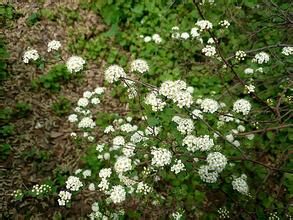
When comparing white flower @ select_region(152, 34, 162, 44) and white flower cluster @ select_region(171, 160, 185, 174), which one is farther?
white flower @ select_region(152, 34, 162, 44)

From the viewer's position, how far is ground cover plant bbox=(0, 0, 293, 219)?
3.33m

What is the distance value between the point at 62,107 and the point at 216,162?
2.65m

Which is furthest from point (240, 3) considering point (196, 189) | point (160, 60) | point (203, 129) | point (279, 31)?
point (196, 189)

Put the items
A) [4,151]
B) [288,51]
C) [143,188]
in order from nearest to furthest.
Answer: [143,188] < [288,51] < [4,151]

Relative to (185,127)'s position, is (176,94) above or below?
above

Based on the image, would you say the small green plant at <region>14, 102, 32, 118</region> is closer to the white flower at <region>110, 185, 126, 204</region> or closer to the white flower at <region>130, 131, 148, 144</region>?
the white flower at <region>130, 131, 148, 144</region>

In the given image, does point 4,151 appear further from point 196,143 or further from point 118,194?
point 196,143

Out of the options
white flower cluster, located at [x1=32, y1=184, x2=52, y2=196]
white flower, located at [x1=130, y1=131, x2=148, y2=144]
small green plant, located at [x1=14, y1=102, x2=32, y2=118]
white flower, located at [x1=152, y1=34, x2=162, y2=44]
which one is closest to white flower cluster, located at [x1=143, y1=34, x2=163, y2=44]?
white flower, located at [x1=152, y1=34, x2=162, y2=44]

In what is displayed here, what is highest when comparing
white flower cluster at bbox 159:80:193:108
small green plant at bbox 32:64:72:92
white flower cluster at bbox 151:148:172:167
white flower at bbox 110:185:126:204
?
white flower cluster at bbox 159:80:193:108

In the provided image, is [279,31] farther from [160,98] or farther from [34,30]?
[34,30]

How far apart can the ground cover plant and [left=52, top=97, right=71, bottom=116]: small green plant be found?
14 mm

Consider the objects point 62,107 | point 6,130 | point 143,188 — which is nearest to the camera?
point 143,188

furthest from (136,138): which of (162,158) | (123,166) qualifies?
(162,158)

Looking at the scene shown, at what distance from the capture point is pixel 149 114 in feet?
10.7
